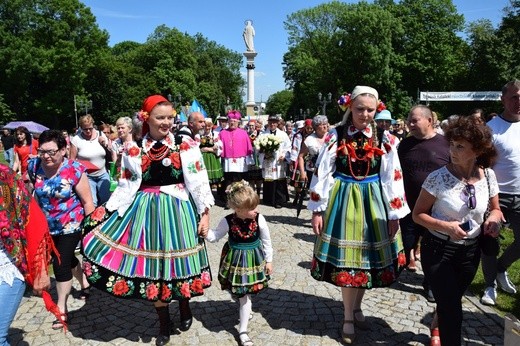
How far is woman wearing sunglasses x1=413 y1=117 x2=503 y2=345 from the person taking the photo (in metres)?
2.93

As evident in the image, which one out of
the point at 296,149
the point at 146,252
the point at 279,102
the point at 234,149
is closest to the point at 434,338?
the point at 146,252

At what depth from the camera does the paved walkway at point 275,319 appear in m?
3.99

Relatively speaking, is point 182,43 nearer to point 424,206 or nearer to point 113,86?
point 113,86

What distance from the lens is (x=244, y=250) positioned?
3863 millimetres

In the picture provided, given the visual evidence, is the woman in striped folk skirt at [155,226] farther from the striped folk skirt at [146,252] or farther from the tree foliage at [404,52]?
the tree foliage at [404,52]

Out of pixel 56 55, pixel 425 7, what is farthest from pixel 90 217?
pixel 425 7

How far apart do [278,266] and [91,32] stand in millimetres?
39114

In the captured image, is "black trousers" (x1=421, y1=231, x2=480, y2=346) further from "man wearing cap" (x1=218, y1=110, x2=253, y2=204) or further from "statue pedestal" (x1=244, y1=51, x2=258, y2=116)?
"statue pedestal" (x1=244, y1=51, x2=258, y2=116)

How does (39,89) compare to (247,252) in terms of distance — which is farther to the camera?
(39,89)

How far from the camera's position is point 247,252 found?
3.86 metres

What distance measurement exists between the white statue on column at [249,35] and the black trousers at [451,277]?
36900 millimetres

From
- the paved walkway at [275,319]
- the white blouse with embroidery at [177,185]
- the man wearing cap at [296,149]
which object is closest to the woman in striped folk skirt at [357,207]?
the paved walkway at [275,319]

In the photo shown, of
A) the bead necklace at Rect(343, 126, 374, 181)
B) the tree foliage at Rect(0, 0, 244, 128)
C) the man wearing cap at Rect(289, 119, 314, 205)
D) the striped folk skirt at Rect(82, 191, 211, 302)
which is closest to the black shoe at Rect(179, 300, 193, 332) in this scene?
the striped folk skirt at Rect(82, 191, 211, 302)

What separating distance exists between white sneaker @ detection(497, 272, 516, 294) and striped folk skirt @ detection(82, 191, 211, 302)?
11.5 ft
